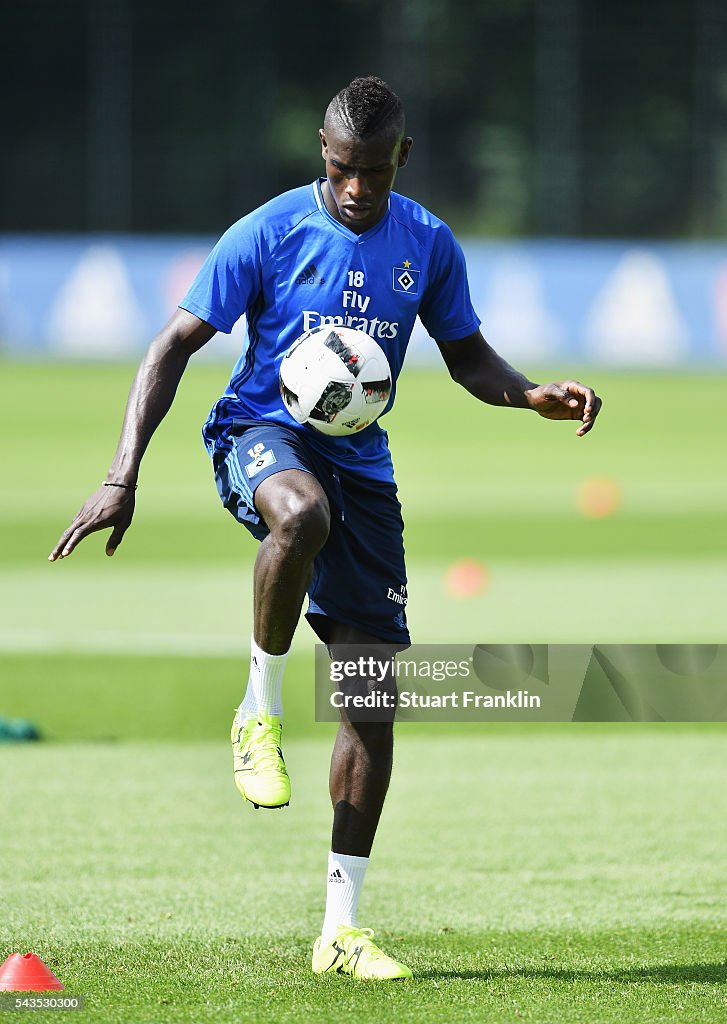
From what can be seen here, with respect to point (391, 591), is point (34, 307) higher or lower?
lower

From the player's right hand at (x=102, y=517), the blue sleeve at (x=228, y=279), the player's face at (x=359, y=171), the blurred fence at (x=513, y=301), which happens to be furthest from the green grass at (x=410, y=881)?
the blurred fence at (x=513, y=301)

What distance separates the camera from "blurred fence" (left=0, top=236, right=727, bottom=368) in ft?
101

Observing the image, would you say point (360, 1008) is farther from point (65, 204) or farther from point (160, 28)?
point (160, 28)

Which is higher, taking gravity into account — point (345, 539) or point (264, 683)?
point (345, 539)

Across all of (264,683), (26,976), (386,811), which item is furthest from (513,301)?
(26,976)

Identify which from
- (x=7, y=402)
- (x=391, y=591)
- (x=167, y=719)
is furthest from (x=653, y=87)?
(x=391, y=591)

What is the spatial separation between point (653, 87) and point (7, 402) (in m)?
21.5

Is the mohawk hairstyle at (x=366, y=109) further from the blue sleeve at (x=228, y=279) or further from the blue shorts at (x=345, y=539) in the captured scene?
the blue shorts at (x=345, y=539)

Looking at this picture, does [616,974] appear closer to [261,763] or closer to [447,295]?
[261,763]

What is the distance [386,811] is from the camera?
23.6ft

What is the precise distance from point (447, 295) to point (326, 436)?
1.99 feet

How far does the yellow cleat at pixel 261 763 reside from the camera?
15.1ft

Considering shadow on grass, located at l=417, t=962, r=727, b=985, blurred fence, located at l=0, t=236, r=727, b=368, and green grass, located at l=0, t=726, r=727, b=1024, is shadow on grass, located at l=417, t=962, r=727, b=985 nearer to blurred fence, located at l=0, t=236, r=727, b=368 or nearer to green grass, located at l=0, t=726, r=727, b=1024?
green grass, located at l=0, t=726, r=727, b=1024

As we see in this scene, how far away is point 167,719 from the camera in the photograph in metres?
9.05
